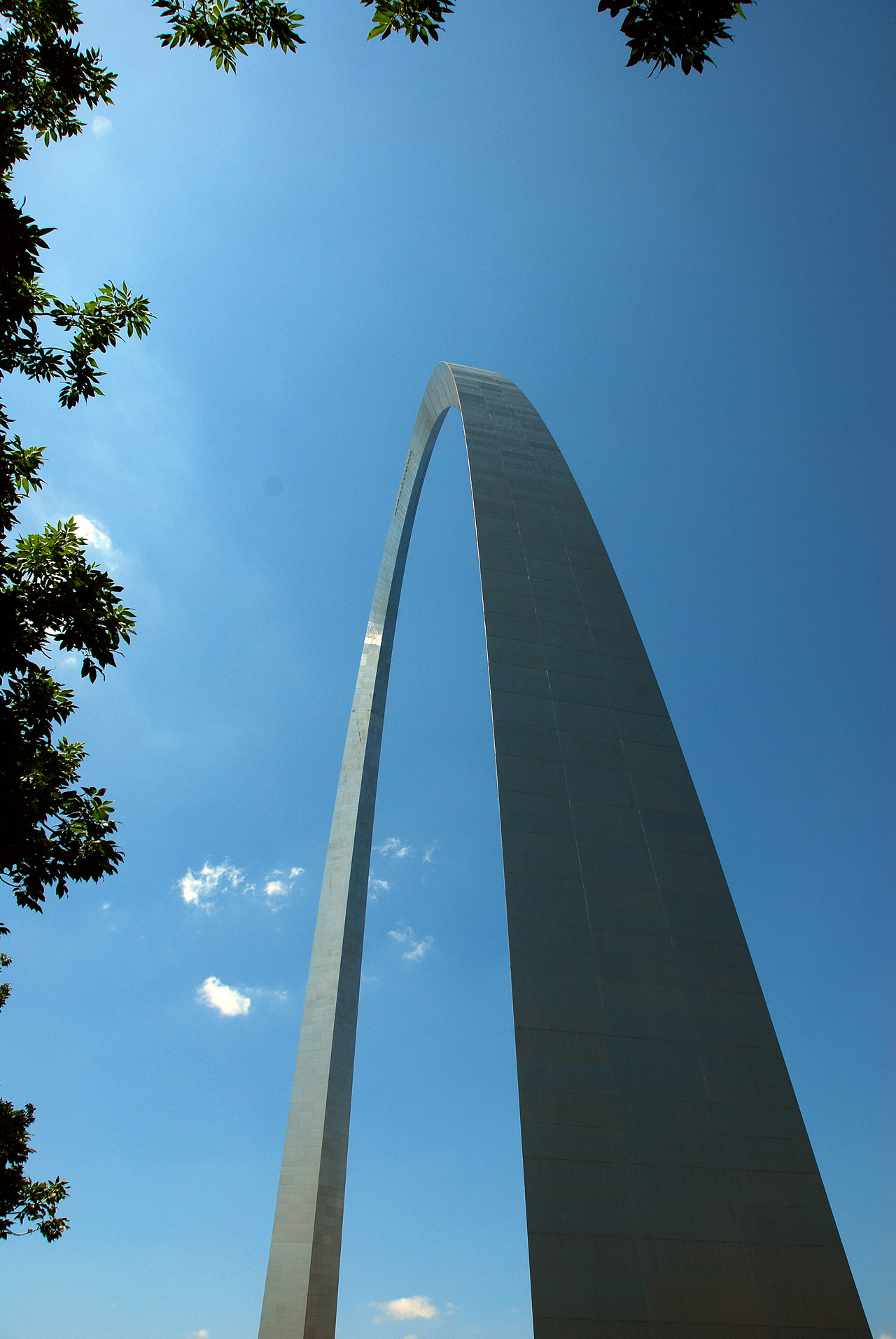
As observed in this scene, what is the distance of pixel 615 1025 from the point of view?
32.8ft

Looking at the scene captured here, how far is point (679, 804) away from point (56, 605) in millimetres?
10450

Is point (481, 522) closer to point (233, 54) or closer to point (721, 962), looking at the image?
point (721, 962)

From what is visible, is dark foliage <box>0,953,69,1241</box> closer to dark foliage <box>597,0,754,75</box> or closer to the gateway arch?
the gateway arch

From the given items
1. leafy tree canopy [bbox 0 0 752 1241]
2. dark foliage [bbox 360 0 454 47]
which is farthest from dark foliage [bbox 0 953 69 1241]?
dark foliage [bbox 360 0 454 47]

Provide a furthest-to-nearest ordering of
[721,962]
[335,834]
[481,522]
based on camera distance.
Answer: [335,834] < [481,522] < [721,962]

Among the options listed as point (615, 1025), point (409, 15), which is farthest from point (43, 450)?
point (615, 1025)

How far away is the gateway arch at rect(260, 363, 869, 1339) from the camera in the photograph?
8484mm

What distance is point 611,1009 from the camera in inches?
400

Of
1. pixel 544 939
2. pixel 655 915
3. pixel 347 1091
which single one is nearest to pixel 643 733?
pixel 655 915

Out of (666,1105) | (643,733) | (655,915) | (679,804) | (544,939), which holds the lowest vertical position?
(666,1105)

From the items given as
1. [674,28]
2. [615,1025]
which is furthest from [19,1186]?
[674,28]

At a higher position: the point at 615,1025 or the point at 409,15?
the point at 409,15

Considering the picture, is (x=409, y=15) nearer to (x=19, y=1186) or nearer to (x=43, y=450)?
(x=43, y=450)

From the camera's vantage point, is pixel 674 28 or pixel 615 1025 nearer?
pixel 674 28
